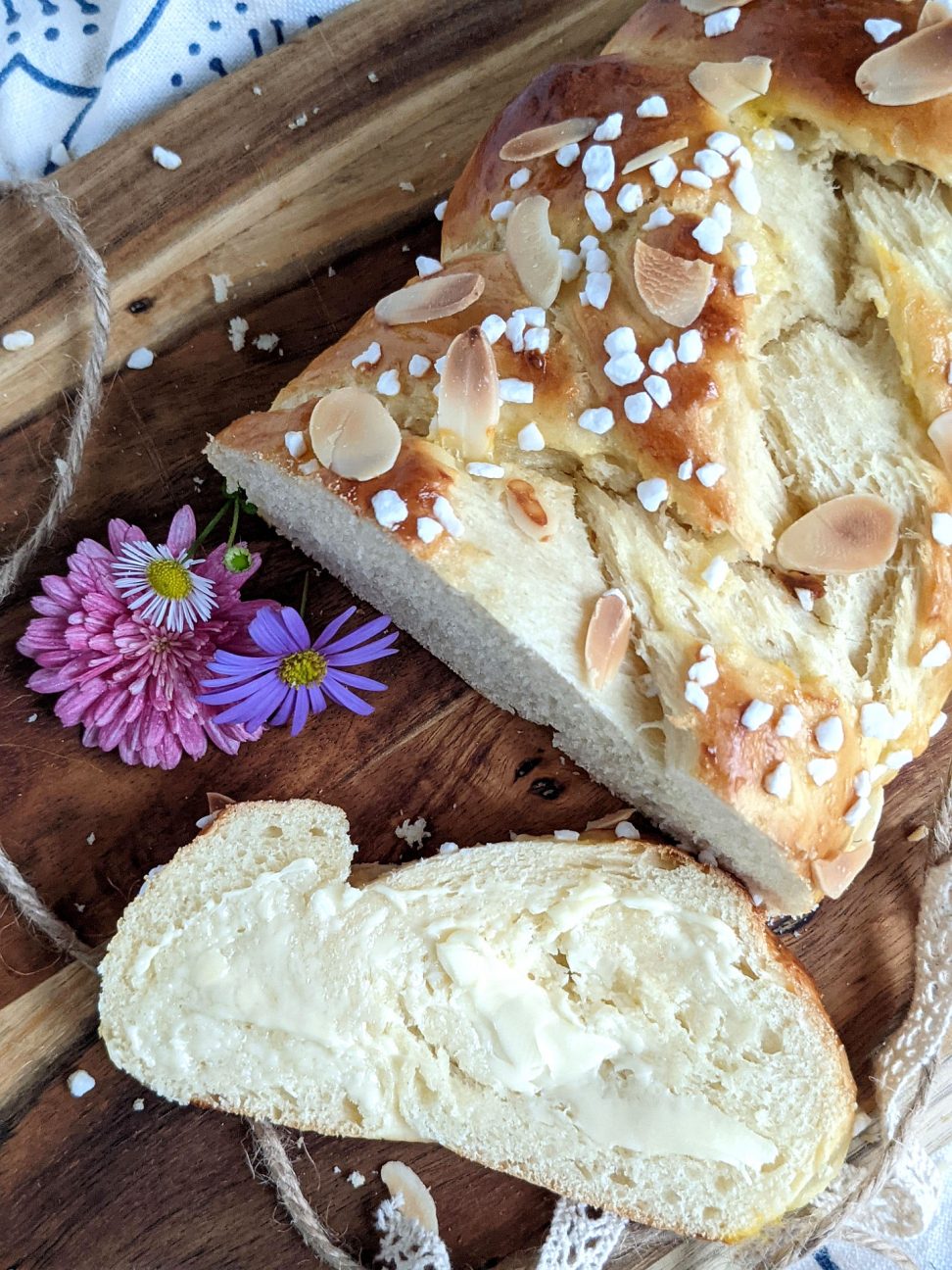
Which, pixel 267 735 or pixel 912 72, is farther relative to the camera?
pixel 267 735

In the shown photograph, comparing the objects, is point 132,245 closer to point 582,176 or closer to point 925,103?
point 582,176

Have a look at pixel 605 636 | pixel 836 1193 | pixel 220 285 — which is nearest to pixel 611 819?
pixel 605 636

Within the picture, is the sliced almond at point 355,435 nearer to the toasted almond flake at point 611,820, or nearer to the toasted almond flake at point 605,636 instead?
the toasted almond flake at point 605,636

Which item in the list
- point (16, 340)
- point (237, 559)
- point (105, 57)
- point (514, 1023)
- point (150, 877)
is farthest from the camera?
point (105, 57)

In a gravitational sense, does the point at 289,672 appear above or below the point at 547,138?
below

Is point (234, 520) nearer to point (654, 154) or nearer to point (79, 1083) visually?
point (654, 154)

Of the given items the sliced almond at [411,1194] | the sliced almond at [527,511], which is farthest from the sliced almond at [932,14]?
the sliced almond at [411,1194]
